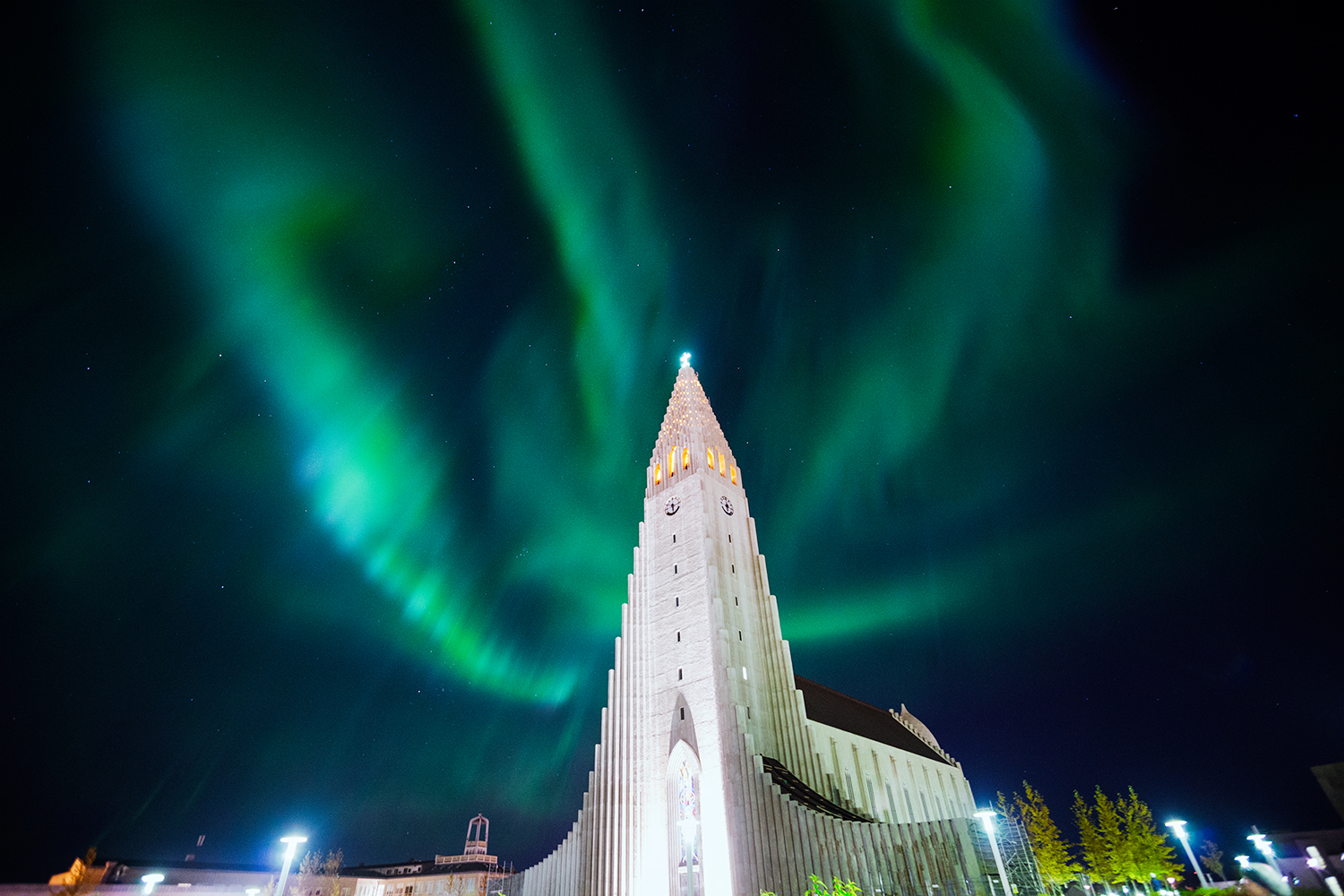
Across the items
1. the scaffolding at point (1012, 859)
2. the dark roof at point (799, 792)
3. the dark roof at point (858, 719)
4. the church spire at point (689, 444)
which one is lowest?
the scaffolding at point (1012, 859)

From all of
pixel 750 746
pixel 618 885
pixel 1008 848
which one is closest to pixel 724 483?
pixel 750 746

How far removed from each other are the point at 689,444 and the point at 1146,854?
143ft

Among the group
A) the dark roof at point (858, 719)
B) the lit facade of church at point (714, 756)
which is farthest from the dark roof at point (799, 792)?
the dark roof at point (858, 719)

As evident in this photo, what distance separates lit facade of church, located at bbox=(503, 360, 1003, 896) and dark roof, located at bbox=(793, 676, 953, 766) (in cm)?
118

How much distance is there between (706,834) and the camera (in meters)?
31.2

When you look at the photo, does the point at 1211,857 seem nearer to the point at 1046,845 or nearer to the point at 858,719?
the point at 1046,845

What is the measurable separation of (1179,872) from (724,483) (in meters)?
43.3

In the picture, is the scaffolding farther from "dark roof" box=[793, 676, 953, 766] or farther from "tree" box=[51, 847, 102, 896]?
"tree" box=[51, 847, 102, 896]

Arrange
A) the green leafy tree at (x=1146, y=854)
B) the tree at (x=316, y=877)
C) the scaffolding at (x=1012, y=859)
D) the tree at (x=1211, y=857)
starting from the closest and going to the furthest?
the scaffolding at (x=1012, y=859)
the green leafy tree at (x=1146, y=854)
the tree at (x=1211, y=857)
the tree at (x=316, y=877)

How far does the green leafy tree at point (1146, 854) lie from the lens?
43688 mm

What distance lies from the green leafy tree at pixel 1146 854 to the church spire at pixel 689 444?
126ft

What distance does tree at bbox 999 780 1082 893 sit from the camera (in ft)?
153

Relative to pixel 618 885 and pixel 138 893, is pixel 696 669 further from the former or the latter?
pixel 138 893

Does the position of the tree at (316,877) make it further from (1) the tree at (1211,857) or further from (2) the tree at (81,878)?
(1) the tree at (1211,857)
